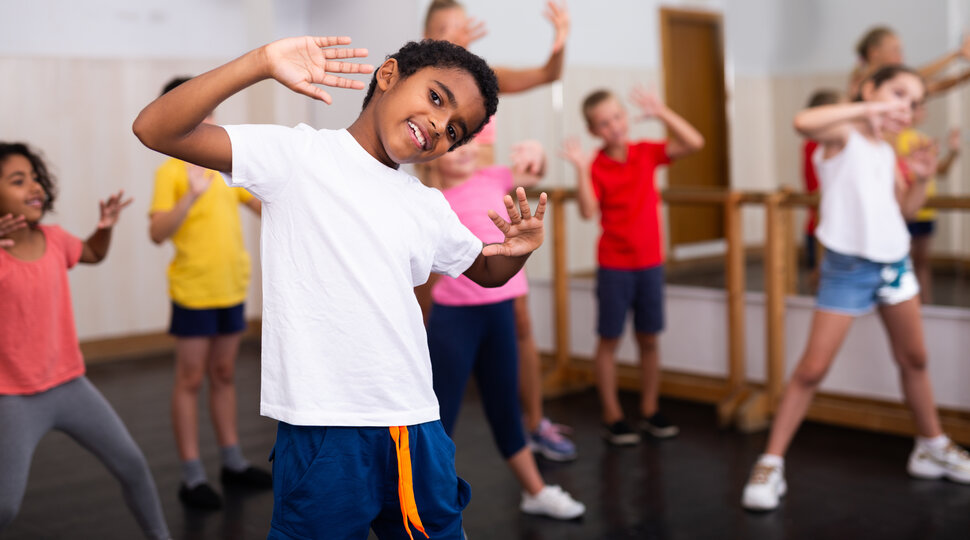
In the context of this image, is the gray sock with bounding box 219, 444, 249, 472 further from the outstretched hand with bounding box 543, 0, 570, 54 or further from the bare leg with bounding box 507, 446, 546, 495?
the outstretched hand with bounding box 543, 0, 570, 54

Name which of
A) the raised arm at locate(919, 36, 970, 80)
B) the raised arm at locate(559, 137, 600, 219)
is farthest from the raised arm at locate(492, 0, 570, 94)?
the raised arm at locate(919, 36, 970, 80)

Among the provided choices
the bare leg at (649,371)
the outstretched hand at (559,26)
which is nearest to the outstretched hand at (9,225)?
the outstretched hand at (559,26)

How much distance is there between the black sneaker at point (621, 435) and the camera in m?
3.66

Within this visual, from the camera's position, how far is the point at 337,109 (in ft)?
8.44

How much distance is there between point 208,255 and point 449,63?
1856mm

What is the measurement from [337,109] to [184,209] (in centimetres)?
64

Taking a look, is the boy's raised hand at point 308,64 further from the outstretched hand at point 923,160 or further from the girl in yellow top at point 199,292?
the outstretched hand at point 923,160

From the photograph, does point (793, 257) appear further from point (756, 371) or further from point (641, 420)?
point (641, 420)

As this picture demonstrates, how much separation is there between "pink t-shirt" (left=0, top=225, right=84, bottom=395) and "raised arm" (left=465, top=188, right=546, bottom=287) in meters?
1.16

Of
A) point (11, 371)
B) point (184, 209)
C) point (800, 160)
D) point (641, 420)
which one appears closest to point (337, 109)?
point (184, 209)

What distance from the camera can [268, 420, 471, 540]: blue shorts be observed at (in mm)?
1410

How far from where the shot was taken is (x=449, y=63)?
4.76ft

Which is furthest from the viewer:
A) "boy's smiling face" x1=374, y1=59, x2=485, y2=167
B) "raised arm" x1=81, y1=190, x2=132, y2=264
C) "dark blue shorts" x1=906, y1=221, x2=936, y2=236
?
"dark blue shorts" x1=906, y1=221, x2=936, y2=236

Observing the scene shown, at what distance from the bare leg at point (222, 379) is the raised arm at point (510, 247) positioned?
1.78 metres
